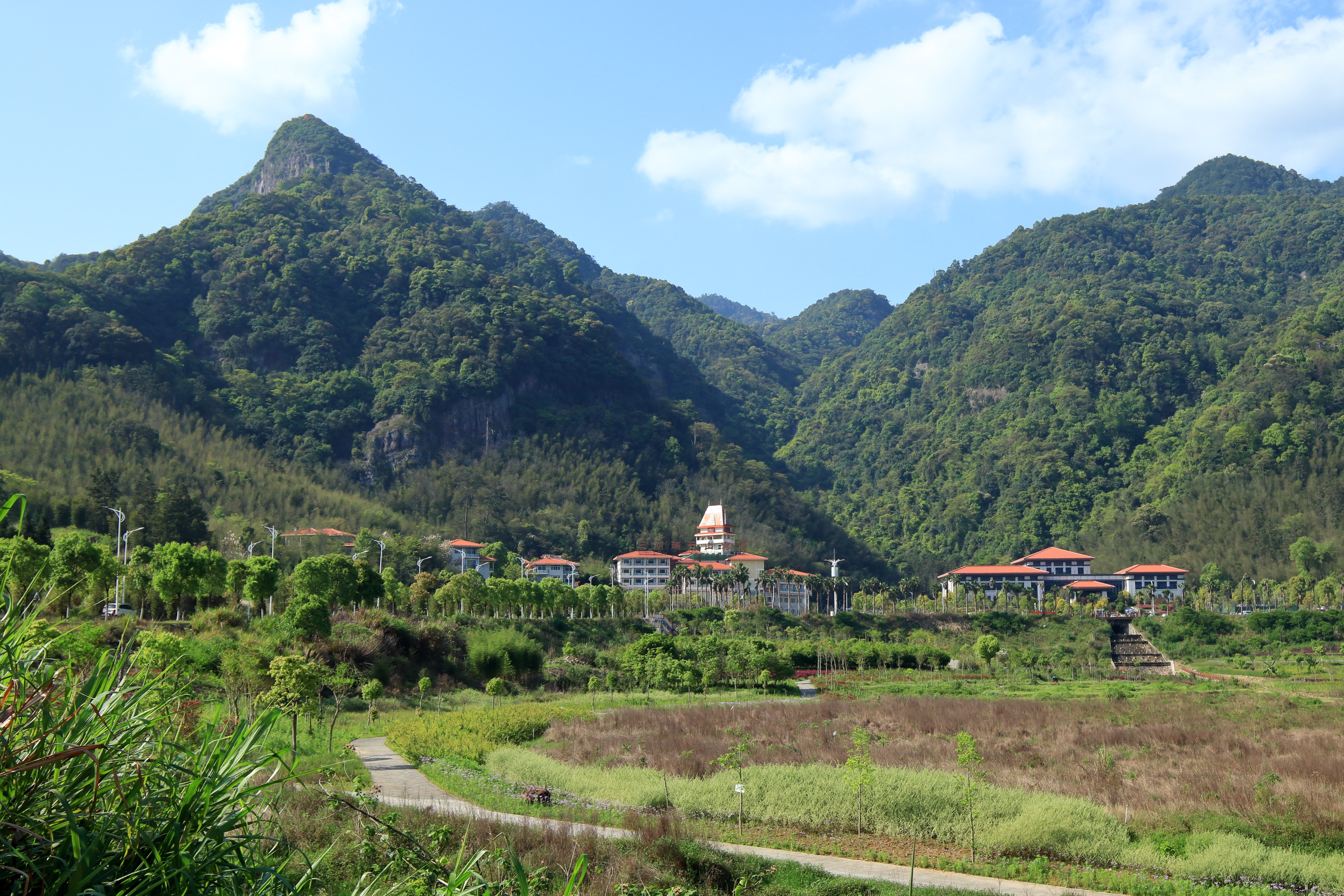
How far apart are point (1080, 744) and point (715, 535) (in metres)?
102

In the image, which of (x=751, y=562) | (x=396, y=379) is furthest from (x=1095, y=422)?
(x=396, y=379)

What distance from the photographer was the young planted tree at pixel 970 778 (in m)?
17.4

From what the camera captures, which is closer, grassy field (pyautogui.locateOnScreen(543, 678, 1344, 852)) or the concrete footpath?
the concrete footpath

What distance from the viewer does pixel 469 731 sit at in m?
30.7

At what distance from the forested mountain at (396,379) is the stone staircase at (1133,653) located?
5351cm

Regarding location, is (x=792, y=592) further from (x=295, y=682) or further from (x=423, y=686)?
(x=295, y=682)

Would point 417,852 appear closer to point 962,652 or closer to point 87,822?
point 87,822

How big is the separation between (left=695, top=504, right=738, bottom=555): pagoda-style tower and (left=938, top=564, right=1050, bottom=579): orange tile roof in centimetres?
2921

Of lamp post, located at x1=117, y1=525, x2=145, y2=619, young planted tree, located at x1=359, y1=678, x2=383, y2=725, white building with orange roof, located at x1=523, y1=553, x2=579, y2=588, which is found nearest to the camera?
young planted tree, located at x1=359, y1=678, x2=383, y2=725

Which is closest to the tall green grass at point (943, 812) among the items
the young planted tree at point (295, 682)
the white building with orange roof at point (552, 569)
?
the young planted tree at point (295, 682)

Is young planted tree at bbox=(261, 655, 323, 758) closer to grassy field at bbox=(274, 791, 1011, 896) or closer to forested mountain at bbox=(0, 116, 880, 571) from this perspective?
grassy field at bbox=(274, 791, 1011, 896)

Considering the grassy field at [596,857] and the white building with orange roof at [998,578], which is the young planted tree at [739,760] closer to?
the grassy field at [596,857]

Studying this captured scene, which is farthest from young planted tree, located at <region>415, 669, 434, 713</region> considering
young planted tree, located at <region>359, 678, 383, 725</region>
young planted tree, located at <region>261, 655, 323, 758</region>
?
young planted tree, located at <region>261, 655, 323, 758</region>

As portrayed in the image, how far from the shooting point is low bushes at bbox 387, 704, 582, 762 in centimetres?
2742
